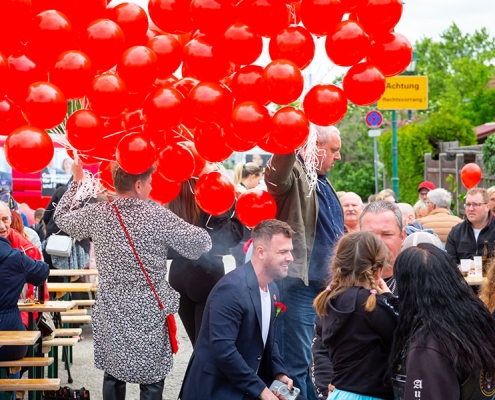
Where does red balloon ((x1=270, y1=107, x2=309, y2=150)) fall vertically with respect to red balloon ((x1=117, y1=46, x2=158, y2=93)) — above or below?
below

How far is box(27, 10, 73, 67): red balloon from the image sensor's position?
125 inches

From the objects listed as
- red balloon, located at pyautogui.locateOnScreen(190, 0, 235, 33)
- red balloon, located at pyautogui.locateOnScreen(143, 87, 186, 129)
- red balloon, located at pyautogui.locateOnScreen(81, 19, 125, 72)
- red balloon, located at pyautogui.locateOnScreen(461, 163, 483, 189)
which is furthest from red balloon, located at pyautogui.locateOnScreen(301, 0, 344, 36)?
red balloon, located at pyautogui.locateOnScreen(461, 163, 483, 189)

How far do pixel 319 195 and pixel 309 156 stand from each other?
913 millimetres

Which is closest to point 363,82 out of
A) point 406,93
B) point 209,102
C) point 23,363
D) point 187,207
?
point 209,102

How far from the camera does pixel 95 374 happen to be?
7.44 meters

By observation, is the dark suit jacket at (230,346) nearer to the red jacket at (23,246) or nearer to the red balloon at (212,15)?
the red balloon at (212,15)

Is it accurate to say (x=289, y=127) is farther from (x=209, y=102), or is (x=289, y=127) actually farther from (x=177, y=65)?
(x=177, y=65)

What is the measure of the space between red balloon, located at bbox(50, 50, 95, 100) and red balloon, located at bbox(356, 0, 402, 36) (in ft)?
4.10

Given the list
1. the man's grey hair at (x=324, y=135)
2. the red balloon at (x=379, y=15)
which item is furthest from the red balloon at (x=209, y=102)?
the man's grey hair at (x=324, y=135)

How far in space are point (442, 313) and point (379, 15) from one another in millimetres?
1390

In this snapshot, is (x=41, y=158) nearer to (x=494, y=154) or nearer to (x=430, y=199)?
(x=430, y=199)

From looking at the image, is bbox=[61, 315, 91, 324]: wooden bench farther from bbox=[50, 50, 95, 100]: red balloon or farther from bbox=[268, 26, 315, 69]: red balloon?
bbox=[268, 26, 315, 69]: red balloon

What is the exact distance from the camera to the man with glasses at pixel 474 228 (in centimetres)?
798

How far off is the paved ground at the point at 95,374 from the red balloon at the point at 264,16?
404cm
